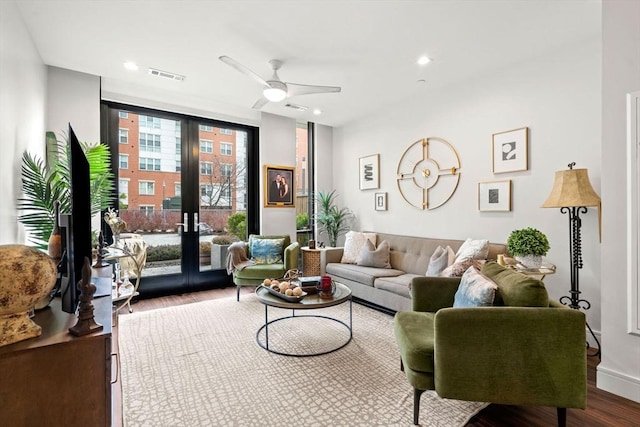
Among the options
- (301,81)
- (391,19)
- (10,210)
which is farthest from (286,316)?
(391,19)

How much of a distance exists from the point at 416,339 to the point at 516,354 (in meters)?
0.52

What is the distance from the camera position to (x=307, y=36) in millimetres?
2881

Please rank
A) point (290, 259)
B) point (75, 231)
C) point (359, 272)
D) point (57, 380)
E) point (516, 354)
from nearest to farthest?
point (57, 380) → point (75, 231) → point (516, 354) → point (359, 272) → point (290, 259)

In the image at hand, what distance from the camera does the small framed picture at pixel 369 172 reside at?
201 inches

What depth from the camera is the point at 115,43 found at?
301cm

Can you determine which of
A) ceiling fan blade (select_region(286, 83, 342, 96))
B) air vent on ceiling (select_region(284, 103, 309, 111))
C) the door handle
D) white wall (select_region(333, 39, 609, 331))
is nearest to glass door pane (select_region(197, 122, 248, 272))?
the door handle

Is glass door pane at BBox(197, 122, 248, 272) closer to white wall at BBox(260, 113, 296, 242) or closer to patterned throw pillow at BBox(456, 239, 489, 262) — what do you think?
white wall at BBox(260, 113, 296, 242)

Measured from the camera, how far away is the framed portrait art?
5316 millimetres

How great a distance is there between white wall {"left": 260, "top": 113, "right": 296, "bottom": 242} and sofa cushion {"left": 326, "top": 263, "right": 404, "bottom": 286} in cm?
134

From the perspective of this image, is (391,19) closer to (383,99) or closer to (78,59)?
(383,99)

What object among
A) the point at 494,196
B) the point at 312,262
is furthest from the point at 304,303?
the point at 494,196

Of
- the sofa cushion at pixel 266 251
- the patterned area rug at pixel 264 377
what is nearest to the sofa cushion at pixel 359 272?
the patterned area rug at pixel 264 377

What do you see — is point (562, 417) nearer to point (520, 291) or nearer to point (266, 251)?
point (520, 291)

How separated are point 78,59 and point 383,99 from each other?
12.2 ft
